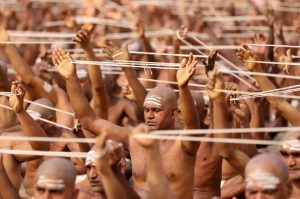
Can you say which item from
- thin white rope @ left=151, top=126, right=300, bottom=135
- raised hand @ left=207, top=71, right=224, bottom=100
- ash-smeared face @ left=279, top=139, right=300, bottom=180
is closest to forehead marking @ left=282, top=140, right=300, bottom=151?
ash-smeared face @ left=279, top=139, right=300, bottom=180

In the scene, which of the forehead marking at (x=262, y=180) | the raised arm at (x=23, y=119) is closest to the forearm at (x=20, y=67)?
the raised arm at (x=23, y=119)

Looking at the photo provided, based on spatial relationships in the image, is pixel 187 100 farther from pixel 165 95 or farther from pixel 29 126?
pixel 29 126

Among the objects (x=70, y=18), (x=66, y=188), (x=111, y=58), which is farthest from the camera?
(x=70, y=18)

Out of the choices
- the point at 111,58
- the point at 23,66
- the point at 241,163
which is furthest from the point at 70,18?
the point at 241,163

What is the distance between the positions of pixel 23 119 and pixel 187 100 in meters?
1.63

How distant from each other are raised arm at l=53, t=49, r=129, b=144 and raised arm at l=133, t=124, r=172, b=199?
215cm

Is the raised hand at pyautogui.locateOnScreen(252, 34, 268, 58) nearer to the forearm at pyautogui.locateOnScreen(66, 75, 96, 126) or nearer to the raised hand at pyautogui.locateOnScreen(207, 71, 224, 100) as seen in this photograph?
the forearm at pyautogui.locateOnScreen(66, 75, 96, 126)

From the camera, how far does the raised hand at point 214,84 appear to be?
33.7 ft

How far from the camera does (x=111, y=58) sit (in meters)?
13.5

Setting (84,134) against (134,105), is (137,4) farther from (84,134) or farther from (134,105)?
(84,134)

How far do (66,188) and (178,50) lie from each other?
18.1 feet

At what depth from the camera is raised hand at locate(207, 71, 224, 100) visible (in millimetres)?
10273

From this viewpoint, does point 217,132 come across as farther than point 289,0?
No

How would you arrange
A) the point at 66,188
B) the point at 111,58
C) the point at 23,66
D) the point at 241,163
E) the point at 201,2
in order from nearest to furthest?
1. the point at 66,188
2. the point at 241,163
3. the point at 111,58
4. the point at 23,66
5. the point at 201,2
